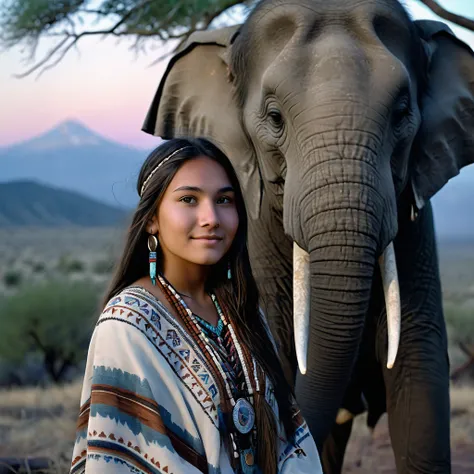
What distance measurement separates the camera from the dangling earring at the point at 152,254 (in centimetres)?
218

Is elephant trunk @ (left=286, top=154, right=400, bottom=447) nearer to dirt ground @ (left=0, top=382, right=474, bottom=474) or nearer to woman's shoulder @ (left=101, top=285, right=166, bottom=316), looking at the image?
woman's shoulder @ (left=101, top=285, right=166, bottom=316)

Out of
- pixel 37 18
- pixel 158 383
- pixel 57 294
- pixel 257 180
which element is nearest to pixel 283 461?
pixel 158 383

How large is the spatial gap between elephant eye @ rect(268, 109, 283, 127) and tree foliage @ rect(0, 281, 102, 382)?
31.3 feet

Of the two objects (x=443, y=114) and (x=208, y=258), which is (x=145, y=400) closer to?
(x=208, y=258)

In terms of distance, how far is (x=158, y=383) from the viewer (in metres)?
1.98

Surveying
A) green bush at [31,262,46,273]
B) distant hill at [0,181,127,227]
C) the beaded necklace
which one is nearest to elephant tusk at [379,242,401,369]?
the beaded necklace

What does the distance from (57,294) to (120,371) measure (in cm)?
1330

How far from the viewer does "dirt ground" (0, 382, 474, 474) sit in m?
6.06

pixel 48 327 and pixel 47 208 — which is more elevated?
pixel 47 208

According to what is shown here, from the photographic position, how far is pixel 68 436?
6.88 metres

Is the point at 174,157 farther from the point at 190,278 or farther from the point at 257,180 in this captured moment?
the point at 257,180

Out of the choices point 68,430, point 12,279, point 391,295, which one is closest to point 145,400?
point 391,295

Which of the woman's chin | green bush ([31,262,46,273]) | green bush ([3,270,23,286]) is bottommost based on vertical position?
the woman's chin

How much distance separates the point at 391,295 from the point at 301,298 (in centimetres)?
34
